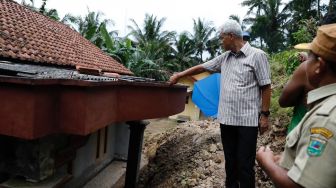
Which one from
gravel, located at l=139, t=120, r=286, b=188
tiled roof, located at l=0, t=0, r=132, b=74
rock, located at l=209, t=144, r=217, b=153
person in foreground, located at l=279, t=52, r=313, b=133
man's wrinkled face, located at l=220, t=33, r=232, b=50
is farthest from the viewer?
rock, located at l=209, t=144, r=217, b=153

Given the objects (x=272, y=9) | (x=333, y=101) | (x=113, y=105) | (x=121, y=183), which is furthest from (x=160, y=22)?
(x=333, y=101)

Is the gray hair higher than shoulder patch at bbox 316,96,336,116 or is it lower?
higher

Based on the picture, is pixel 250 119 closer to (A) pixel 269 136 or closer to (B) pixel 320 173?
(B) pixel 320 173

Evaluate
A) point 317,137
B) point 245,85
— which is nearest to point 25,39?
point 245,85

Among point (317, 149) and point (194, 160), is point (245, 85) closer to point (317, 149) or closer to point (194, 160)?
point (317, 149)

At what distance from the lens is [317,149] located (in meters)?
1.08

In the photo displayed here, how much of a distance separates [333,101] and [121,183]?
7.16 meters

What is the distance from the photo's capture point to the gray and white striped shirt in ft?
11.0

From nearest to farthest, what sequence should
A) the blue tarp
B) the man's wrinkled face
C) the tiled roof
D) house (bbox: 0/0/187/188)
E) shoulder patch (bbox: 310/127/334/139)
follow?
shoulder patch (bbox: 310/127/334/139)
house (bbox: 0/0/187/188)
the man's wrinkled face
the tiled roof
the blue tarp

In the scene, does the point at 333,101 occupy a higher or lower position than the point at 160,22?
lower

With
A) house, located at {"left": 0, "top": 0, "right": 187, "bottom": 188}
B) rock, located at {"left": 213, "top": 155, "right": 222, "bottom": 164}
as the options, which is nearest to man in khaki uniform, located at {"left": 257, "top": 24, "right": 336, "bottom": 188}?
house, located at {"left": 0, "top": 0, "right": 187, "bottom": 188}

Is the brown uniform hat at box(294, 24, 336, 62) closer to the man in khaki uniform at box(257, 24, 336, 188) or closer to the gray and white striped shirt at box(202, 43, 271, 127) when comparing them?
the man in khaki uniform at box(257, 24, 336, 188)

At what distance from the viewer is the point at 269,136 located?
6227 millimetres

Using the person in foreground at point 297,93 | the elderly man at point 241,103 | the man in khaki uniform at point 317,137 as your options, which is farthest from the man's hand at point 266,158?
the elderly man at point 241,103
